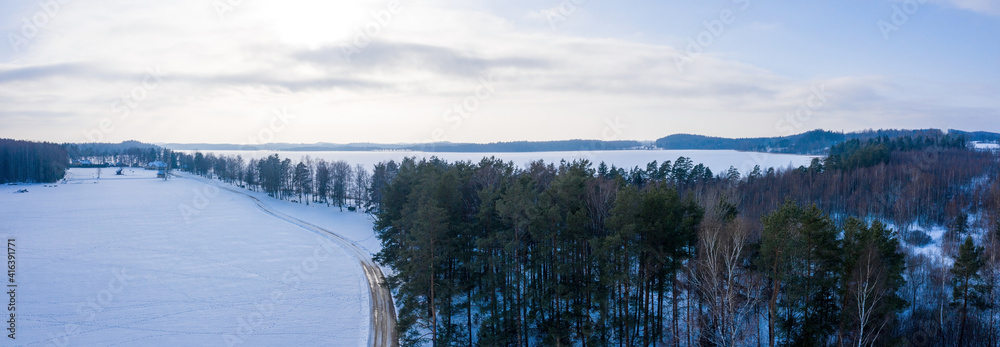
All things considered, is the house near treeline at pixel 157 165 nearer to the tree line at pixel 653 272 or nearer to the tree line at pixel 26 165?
the tree line at pixel 26 165

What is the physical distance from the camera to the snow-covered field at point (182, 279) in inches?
1059

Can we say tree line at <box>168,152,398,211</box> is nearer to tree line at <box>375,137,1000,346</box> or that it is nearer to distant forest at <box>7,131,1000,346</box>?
distant forest at <box>7,131,1000,346</box>

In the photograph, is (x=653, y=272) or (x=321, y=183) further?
(x=321, y=183)

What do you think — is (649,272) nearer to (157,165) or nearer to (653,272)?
(653,272)

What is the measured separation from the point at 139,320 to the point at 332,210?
161ft

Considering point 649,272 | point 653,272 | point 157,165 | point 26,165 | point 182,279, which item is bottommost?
point 182,279

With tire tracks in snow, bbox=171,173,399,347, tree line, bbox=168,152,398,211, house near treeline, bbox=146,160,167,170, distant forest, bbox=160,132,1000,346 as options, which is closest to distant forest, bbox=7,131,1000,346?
distant forest, bbox=160,132,1000,346

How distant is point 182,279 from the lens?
36750 millimetres

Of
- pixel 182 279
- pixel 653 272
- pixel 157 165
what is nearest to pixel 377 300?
pixel 182 279

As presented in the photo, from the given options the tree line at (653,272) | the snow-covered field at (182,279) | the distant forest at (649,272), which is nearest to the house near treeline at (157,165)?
the snow-covered field at (182,279)

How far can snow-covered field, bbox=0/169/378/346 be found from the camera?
26891mm

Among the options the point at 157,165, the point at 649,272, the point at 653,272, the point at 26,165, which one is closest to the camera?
the point at 649,272

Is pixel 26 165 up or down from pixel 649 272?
up

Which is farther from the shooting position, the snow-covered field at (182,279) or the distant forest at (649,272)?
the snow-covered field at (182,279)
